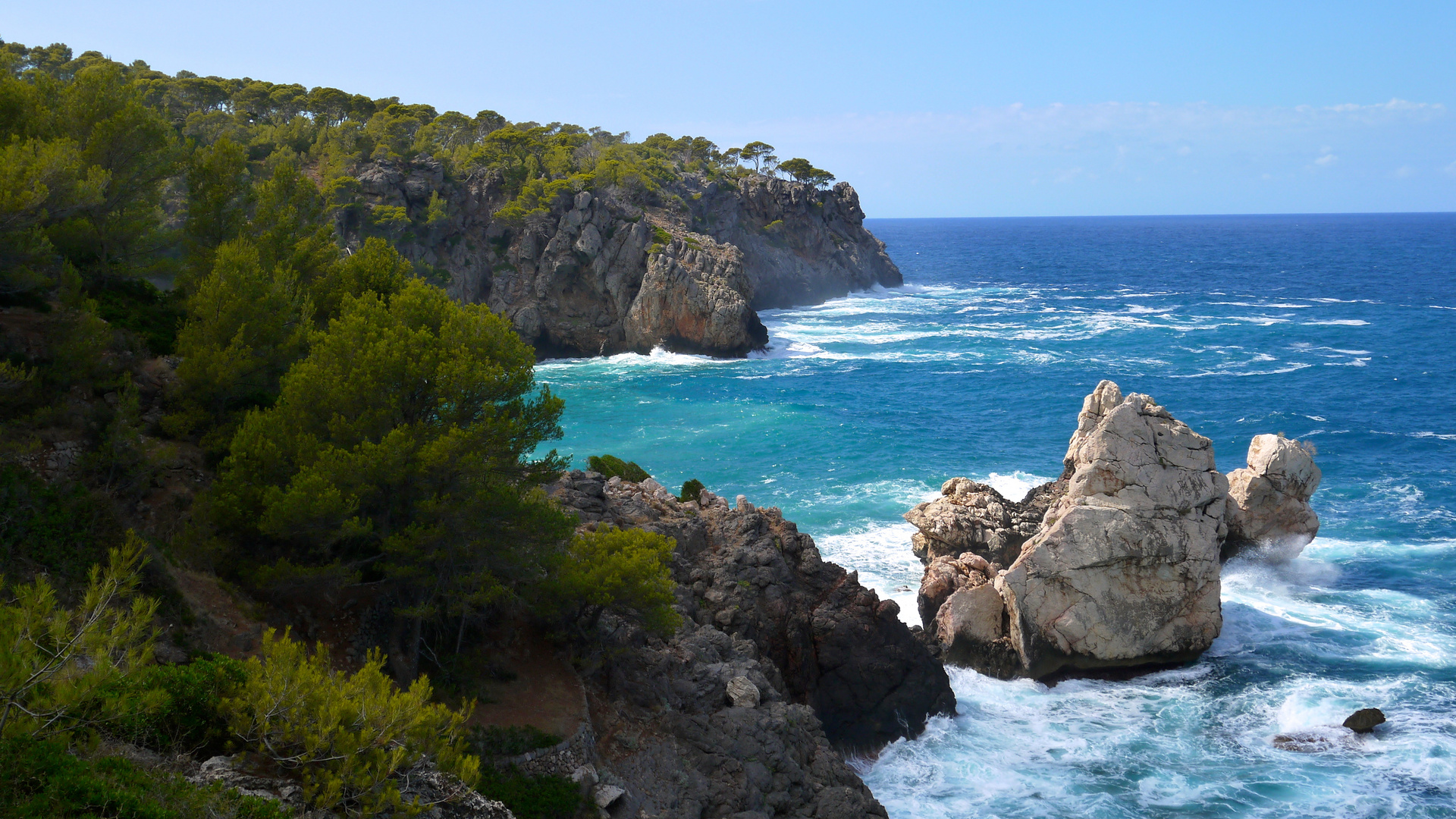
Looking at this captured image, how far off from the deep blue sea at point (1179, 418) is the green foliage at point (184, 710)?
15.0 meters

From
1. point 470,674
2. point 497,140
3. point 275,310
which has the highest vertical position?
point 497,140

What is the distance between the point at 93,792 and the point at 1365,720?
2782cm

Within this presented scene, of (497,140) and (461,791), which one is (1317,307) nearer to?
(497,140)

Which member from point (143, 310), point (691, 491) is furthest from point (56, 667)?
point (691, 491)

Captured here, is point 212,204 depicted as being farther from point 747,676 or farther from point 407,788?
point 407,788

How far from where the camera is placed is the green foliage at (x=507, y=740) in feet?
54.1

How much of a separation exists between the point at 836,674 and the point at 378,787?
15.2 m

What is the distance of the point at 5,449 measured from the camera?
17359mm

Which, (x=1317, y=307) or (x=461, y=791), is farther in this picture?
(x=1317, y=307)

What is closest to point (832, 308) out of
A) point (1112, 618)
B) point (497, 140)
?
point (497, 140)

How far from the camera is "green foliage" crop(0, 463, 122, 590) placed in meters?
15.6

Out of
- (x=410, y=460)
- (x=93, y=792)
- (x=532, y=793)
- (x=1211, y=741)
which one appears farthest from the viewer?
(x=1211, y=741)

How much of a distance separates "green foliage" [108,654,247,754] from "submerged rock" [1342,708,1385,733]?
26.3 metres

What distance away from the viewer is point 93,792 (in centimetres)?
962
